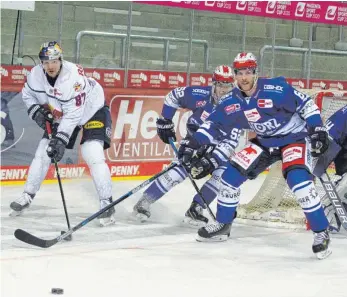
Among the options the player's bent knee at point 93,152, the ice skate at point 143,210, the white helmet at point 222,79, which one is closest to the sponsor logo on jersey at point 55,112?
the player's bent knee at point 93,152

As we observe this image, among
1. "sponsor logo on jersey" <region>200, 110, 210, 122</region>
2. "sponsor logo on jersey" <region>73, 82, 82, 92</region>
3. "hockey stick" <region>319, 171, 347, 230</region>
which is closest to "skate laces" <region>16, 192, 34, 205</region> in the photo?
"sponsor logo on jersey" <region>73, 82, 82, 92</region>

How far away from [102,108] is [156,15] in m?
3.33

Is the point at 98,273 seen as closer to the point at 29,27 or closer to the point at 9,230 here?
the point at 9,230

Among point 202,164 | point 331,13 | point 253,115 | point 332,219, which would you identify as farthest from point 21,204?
point 331,13

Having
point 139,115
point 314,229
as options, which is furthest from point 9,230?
point 139,115

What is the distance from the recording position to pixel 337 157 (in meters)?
5.55

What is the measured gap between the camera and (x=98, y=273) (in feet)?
13.8

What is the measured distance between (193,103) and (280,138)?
1057 mm

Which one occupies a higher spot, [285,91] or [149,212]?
[285,91]

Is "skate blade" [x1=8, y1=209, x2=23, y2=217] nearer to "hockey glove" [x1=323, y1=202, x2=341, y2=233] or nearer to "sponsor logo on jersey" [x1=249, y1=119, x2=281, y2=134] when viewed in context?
"sponsor logo on jersey" [x1=249, y1=119, x2=281, y2=134]

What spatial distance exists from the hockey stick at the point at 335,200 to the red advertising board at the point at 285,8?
9.86ft

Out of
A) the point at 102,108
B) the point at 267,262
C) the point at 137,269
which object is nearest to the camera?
the point at 137,269

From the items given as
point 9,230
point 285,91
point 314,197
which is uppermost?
point 285,91

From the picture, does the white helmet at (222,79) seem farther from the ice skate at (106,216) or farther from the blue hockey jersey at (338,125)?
the ice skate at (106,216)
